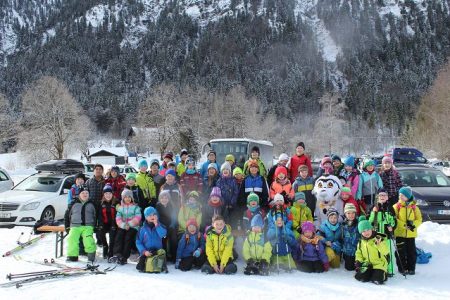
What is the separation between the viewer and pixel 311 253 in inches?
266

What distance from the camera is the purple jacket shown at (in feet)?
22.0

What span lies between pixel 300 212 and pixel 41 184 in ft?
26.7

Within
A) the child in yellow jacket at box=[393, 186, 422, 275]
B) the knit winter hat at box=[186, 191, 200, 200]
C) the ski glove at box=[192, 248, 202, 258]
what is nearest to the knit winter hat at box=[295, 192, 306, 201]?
the child in yellow jacket at box=[393, 186, 422, 275]

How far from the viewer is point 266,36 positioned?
18412 cm

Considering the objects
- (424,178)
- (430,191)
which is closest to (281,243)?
(430,191)

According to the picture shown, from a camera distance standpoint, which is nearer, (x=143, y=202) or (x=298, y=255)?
(x=298, y=255)

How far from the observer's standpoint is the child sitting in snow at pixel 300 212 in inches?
289

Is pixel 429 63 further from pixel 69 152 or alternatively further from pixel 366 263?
pixel 366 263

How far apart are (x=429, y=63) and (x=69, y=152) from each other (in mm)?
148104

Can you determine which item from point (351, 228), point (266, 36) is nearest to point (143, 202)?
point (351, 228)

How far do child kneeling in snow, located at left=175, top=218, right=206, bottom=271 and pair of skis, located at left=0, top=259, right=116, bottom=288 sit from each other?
1.18 m

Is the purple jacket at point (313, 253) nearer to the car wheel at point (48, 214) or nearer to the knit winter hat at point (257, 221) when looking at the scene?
the knit winter hat at point (257, 221)

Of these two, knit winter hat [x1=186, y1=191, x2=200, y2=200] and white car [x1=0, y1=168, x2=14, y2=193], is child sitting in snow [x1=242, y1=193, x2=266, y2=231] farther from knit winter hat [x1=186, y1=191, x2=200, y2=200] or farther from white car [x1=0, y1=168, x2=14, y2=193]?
white car [x1=0, y1=168, x2=14, y2=193]

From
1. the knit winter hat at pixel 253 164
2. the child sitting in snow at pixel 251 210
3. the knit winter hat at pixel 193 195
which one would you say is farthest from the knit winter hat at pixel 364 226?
the knit winter hat at pixel 193 195
